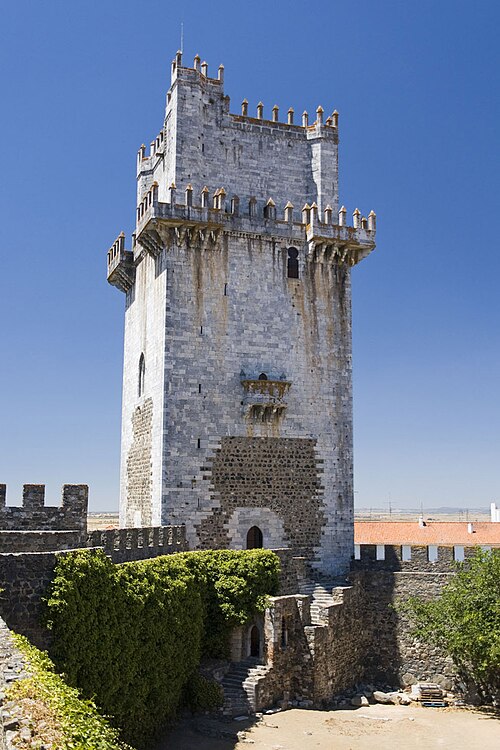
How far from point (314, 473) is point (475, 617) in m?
6.50

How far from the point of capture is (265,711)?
63.7ft

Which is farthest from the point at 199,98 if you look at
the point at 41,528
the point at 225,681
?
the point at 225,681

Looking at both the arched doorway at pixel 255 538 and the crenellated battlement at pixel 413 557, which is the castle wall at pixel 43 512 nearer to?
the arched doorway at pixel 255 538

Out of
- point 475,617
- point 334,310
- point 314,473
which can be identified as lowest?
point 475,617

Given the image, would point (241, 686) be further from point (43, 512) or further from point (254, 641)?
point (43, 512)

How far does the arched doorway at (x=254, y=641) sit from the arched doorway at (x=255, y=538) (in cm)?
337

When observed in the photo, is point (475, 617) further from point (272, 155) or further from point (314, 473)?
point (272, 155)

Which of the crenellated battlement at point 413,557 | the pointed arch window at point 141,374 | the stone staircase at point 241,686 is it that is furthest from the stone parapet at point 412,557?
the pointed arch window at point 141,374

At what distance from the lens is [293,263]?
2589 centimetres

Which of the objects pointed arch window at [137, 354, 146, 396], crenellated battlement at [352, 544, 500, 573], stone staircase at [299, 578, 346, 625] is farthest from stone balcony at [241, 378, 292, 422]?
crenellated battlement at [352, 544, 500, 573]

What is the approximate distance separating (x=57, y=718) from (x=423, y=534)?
36.8 meters

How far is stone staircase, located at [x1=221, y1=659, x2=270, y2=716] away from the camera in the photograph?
61.8 ft

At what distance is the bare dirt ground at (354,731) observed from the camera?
17.3 m

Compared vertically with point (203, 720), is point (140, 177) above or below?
above
